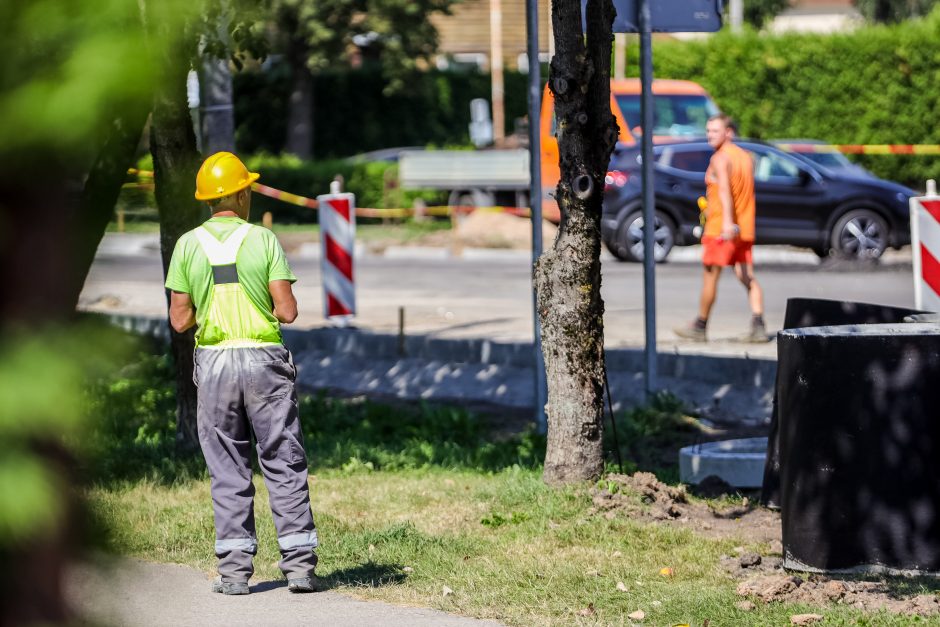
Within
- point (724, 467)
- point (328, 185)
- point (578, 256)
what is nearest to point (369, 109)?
point (328, 185)

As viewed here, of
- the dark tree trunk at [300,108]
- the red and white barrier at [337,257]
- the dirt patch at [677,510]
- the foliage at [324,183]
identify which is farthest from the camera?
the dark tree trunk at [300,108]

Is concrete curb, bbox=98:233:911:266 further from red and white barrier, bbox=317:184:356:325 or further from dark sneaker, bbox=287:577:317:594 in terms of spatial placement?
dark sneaker, bbox=287:577:317:594

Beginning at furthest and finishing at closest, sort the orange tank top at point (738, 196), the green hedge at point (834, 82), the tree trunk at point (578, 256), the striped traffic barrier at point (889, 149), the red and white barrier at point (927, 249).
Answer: the green hedge at point (834, 82) < the striped traffic barrier at point (889, 149) < the orange tank top at point (738, 196) < the red and white barrier at point (927, 249) < the tree trunk at point (578, 256)

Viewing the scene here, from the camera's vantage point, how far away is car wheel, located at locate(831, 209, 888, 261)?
19359 millimetres

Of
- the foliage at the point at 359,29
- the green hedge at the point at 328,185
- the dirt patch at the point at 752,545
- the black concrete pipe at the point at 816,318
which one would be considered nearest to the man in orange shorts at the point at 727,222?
the black concrete pipe at the point at 816,318

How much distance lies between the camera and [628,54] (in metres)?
31.8

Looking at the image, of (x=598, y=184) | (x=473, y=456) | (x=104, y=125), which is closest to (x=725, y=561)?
(x=598, y=184)

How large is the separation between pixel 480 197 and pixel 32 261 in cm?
2692

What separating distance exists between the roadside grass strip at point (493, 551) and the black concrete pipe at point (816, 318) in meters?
0.67

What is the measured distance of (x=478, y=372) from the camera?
10664mm

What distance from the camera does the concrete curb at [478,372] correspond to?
930cm

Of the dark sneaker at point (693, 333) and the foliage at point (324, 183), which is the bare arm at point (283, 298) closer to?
the dark sneaker at point (693, 333)

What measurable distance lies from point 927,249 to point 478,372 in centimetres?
330

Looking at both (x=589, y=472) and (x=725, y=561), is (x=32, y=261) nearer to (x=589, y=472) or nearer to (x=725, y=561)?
(x=725, y=561)
